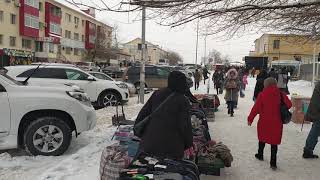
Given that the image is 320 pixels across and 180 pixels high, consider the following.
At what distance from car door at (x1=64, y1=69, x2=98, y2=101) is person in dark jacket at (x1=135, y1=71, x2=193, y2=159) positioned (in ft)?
38.5

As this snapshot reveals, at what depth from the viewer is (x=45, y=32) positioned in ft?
226

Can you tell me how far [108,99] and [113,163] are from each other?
42.4 ft

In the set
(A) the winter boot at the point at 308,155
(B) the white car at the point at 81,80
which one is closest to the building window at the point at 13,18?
(B) the white car at the point at 81,80

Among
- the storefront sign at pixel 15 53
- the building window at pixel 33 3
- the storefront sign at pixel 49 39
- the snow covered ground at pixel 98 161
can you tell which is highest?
the building window at pixel 33 3

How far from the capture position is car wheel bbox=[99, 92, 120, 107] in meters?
18.2

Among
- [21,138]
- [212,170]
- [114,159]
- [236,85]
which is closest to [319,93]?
[212,170]

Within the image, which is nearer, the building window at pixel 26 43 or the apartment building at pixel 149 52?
the building window at pixel 26 43

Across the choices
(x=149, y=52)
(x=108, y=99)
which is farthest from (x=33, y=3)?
(x=149, y=52)

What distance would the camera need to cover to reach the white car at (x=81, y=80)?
49.7 feet

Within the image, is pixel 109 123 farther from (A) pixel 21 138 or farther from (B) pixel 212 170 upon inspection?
(B) pixel 212 170

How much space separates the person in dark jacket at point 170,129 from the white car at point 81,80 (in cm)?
1042

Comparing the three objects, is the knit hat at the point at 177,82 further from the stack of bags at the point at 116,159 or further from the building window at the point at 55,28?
the building window at the point at 55,28

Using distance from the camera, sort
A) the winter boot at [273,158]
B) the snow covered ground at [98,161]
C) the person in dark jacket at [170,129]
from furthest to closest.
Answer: the winter boot at [273,158]
the snow covered ground at [98,161]
the person in dark jacket at [170,129]

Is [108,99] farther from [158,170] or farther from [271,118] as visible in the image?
[158,170]
